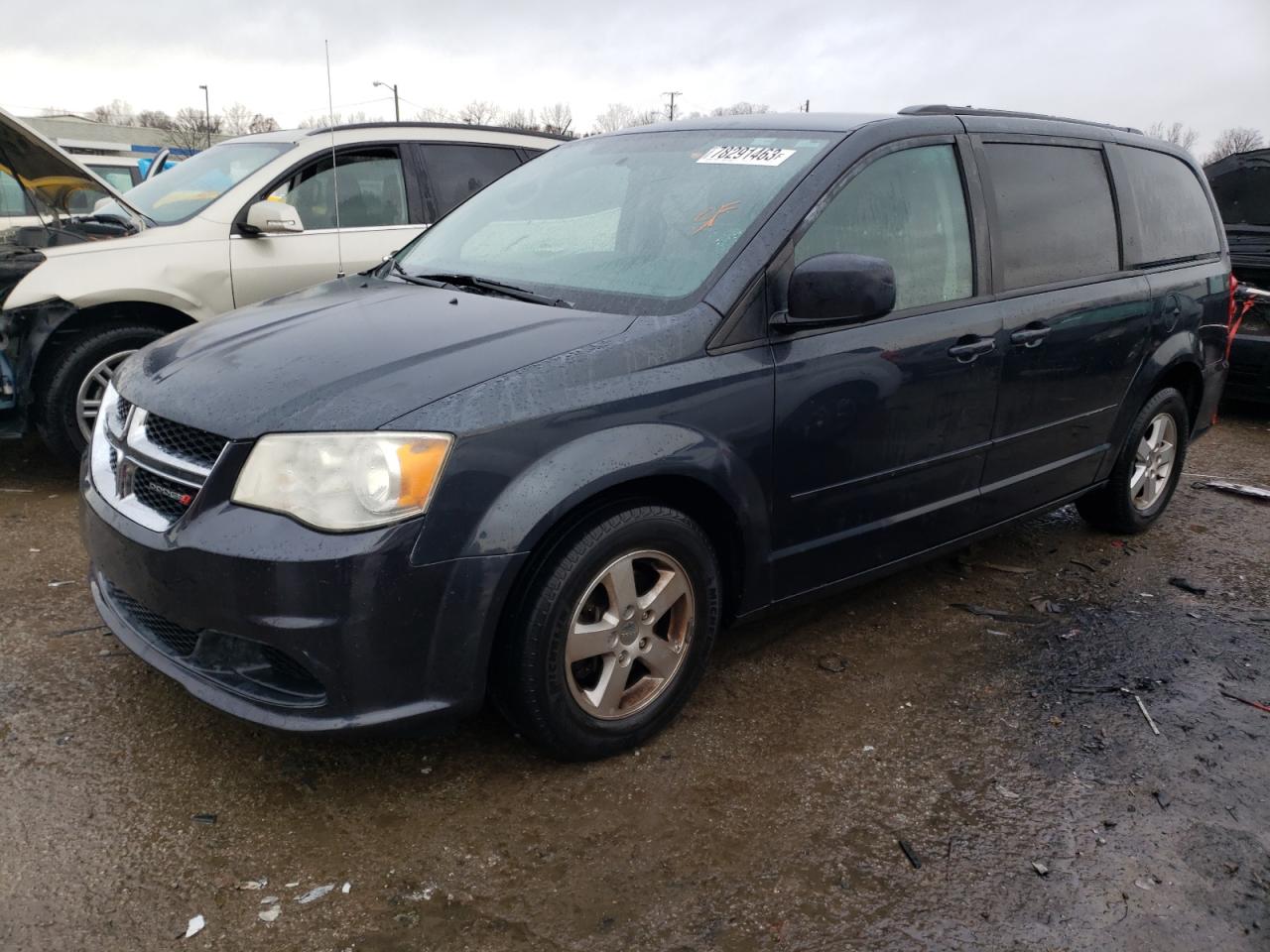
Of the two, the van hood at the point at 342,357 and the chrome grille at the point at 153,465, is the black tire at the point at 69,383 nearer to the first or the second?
the van hood at the point at 342,357

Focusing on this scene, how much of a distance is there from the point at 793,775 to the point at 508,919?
95cm

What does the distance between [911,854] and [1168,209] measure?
3.49 metres

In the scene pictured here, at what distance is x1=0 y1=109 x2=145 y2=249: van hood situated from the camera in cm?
473

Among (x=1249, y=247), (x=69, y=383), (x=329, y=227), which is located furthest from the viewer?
(x=1249, y=247)

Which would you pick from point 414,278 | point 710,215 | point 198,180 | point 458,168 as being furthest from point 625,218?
point 198,180

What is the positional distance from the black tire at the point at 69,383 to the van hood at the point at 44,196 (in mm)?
491

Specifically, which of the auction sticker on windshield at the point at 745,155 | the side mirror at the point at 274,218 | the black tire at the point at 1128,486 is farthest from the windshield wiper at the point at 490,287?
the black tire at the point at 1128,486

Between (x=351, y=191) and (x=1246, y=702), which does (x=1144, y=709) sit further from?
(x=351, y=191)

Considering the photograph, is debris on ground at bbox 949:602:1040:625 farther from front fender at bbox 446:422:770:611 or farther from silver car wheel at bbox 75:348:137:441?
silver car wheel at bbox 75:348:137:441

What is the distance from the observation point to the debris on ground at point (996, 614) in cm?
398

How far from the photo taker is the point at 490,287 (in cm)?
319

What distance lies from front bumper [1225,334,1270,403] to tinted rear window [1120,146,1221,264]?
9.22ft

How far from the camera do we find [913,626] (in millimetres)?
3871

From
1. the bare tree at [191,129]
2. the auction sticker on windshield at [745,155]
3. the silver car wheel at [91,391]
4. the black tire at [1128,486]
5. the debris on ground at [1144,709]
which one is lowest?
the debris on ground at [1144,709]
